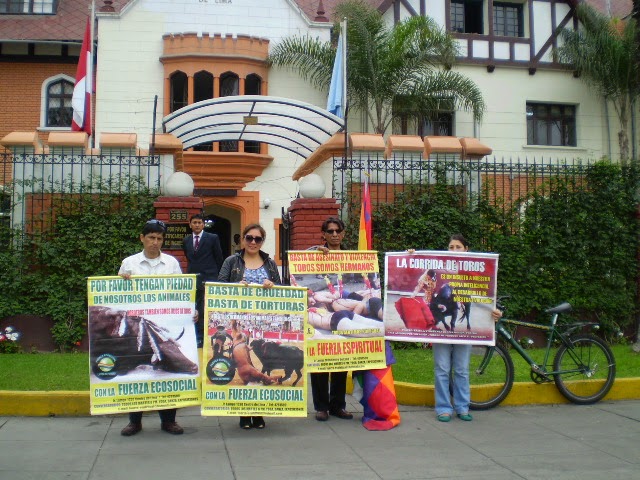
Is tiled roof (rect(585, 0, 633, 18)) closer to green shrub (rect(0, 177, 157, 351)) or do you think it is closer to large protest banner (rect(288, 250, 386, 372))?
green shrub (rect(0, 177, 157, 351))

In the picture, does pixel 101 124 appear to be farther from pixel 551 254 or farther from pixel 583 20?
pixel 583 20

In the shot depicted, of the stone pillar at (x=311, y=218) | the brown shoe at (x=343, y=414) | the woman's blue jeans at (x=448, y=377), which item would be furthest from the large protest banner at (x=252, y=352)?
the stone pillar at (x=311, y=218)

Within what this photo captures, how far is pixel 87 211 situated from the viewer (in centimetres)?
1056

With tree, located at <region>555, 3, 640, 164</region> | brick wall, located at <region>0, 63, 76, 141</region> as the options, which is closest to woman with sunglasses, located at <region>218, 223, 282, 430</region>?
brick wall, located at <region>0, 63, 76, 141</region>

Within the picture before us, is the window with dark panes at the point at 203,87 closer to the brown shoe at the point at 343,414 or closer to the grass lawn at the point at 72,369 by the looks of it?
the grass lawn at the point at 72,369

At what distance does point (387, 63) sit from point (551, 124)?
6.57 metres

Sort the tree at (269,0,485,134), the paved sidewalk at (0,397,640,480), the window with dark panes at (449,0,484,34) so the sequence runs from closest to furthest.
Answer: the paved sidewalk at (0,397,640,480) < the tree at (269,0,485,134) < the window with dark panes at (449,0,484,34)

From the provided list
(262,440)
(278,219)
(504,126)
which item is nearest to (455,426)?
(262,440)

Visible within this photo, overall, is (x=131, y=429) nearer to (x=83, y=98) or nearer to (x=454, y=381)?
(x=454, y=381)

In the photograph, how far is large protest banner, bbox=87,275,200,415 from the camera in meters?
6.02

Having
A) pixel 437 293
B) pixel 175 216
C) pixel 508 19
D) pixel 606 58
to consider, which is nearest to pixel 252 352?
pixel 437 293

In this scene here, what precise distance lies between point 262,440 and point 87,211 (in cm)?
576

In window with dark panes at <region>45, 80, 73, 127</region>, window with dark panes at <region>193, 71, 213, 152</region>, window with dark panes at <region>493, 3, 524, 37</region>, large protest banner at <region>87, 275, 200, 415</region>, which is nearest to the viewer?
large protest banner at <region>87, 275, 200, 415</region>

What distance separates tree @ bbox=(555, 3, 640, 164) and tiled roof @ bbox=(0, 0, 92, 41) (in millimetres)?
14447
